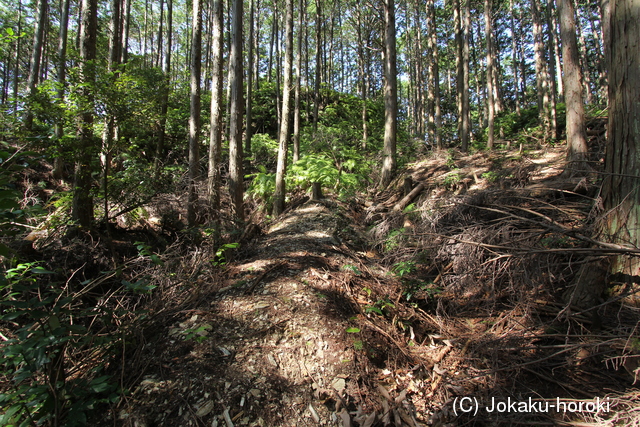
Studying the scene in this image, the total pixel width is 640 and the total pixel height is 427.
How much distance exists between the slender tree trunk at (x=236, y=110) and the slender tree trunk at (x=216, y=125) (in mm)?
281

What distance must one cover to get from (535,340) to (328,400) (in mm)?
2383

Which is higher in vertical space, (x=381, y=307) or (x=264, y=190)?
(x=264, y=190)

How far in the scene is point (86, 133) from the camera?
17.2 ft

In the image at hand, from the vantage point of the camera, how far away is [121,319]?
11.5 ft

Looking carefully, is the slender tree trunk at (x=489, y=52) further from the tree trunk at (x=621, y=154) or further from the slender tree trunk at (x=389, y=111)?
the tree trunk at (x=621, y=154)

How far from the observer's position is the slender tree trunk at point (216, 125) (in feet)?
20.9

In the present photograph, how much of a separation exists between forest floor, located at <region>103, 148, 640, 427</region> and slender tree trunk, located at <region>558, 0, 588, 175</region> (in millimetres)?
2149

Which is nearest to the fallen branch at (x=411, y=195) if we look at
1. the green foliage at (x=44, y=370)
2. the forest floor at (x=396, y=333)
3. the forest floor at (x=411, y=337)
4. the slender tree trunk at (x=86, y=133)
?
the forest floor at (x=396, y=333)

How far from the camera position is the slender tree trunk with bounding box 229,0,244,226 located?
689cm

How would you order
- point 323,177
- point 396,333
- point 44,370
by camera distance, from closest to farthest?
1. point 44,370
2. point 396,333
3. point 323,177

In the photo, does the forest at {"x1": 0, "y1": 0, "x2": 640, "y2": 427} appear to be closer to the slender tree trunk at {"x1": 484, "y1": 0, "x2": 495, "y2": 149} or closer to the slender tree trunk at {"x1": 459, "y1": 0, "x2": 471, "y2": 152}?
the slender tree trunk at {"x1": 459, "y1": 0, "x2": 471, "y2": 152}

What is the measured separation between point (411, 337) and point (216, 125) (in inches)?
227

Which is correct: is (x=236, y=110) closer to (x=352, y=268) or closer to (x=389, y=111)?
(x=352, y=268)

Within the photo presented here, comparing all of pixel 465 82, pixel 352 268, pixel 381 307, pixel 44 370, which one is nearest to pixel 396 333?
pixel 381 307
